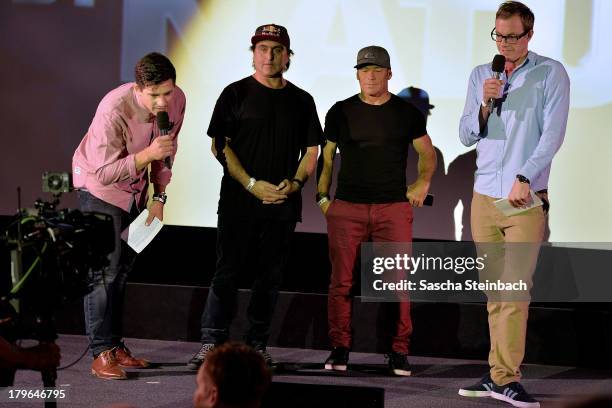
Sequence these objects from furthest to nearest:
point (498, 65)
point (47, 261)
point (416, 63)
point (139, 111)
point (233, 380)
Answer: point (416, 63) < point (139, 111) < point (498, 65) < point (47, 261) < point (233, 380)

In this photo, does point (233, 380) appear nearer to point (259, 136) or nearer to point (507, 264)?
point (507, 264)

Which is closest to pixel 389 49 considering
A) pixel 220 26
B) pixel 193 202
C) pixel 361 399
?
pixel 220 26

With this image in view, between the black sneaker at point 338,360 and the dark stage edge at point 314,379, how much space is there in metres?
0.05

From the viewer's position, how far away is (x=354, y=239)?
5254 mm

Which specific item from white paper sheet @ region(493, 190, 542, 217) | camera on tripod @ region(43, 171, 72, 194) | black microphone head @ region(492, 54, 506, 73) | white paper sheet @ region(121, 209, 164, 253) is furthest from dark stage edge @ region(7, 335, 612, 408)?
black microphone head @ region(492, 54, 506, 73)

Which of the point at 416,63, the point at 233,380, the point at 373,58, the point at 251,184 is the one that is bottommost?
the point at 233,380

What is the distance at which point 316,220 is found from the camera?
6.29 metres

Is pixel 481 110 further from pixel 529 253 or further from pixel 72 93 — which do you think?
pixel 72 93

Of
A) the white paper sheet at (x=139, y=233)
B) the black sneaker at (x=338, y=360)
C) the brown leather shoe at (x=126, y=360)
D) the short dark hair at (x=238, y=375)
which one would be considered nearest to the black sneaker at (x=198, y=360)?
the brown leather shoe at (x=126, y=360)

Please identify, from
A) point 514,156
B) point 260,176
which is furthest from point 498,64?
point 260,176

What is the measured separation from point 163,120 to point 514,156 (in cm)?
156

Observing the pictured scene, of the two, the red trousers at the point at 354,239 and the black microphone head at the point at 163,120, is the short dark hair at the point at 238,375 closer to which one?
the black microphone head at the point at 163,120

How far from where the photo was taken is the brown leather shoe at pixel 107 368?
4.83m

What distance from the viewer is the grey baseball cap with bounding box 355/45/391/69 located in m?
5.17
